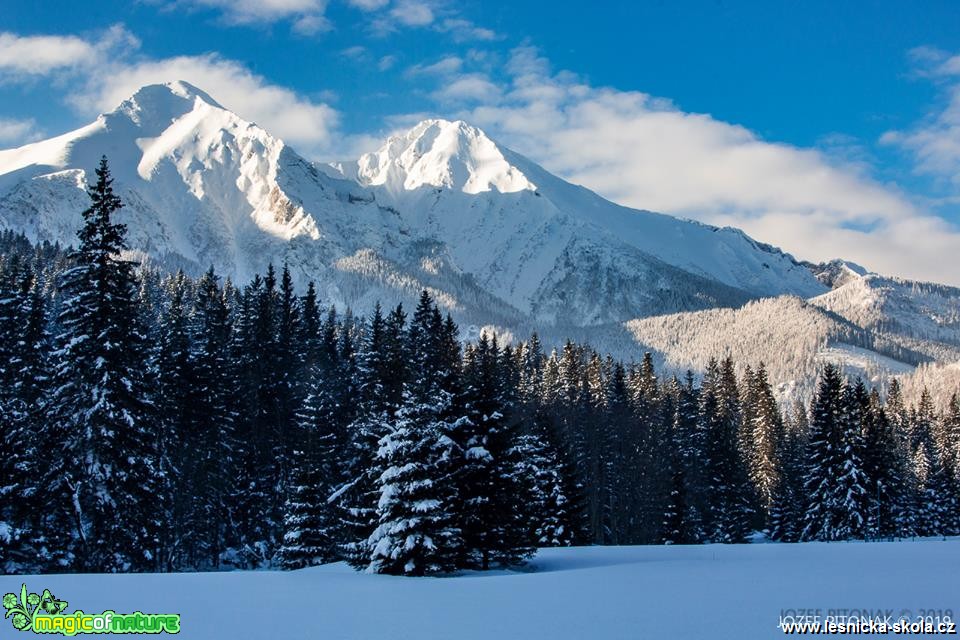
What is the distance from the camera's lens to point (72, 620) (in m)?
12.8

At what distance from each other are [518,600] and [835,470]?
46.7 meters

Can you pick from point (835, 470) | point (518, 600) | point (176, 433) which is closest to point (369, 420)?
point (176, 433)

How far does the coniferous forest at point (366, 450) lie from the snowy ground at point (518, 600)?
654 cm

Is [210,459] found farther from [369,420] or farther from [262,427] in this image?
[369,420]

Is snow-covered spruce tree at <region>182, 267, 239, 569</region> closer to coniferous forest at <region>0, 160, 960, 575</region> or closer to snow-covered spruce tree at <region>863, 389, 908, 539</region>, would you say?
coniferous forest at <region>0, 160, 960, 575</region>

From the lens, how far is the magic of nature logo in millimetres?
12461

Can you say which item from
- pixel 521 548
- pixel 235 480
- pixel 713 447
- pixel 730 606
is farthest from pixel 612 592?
pixel 713 447

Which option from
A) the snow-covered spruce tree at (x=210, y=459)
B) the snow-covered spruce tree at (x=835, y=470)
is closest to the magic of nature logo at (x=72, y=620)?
the snow-covered spruce tree at (x=210, y=459)

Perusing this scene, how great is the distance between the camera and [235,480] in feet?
165

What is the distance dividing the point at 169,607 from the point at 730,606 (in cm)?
1035

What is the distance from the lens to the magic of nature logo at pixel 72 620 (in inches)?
491

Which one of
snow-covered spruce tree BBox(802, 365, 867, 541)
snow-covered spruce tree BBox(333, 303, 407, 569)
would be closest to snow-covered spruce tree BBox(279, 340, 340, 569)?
snow-covered spruce tree BBox(333, 303, 407, 569)

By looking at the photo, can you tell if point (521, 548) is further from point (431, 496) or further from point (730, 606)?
point (730, 606)

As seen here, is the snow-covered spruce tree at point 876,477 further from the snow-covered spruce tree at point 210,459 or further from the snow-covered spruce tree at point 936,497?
the snow-covered spruce tree at point 210,459
